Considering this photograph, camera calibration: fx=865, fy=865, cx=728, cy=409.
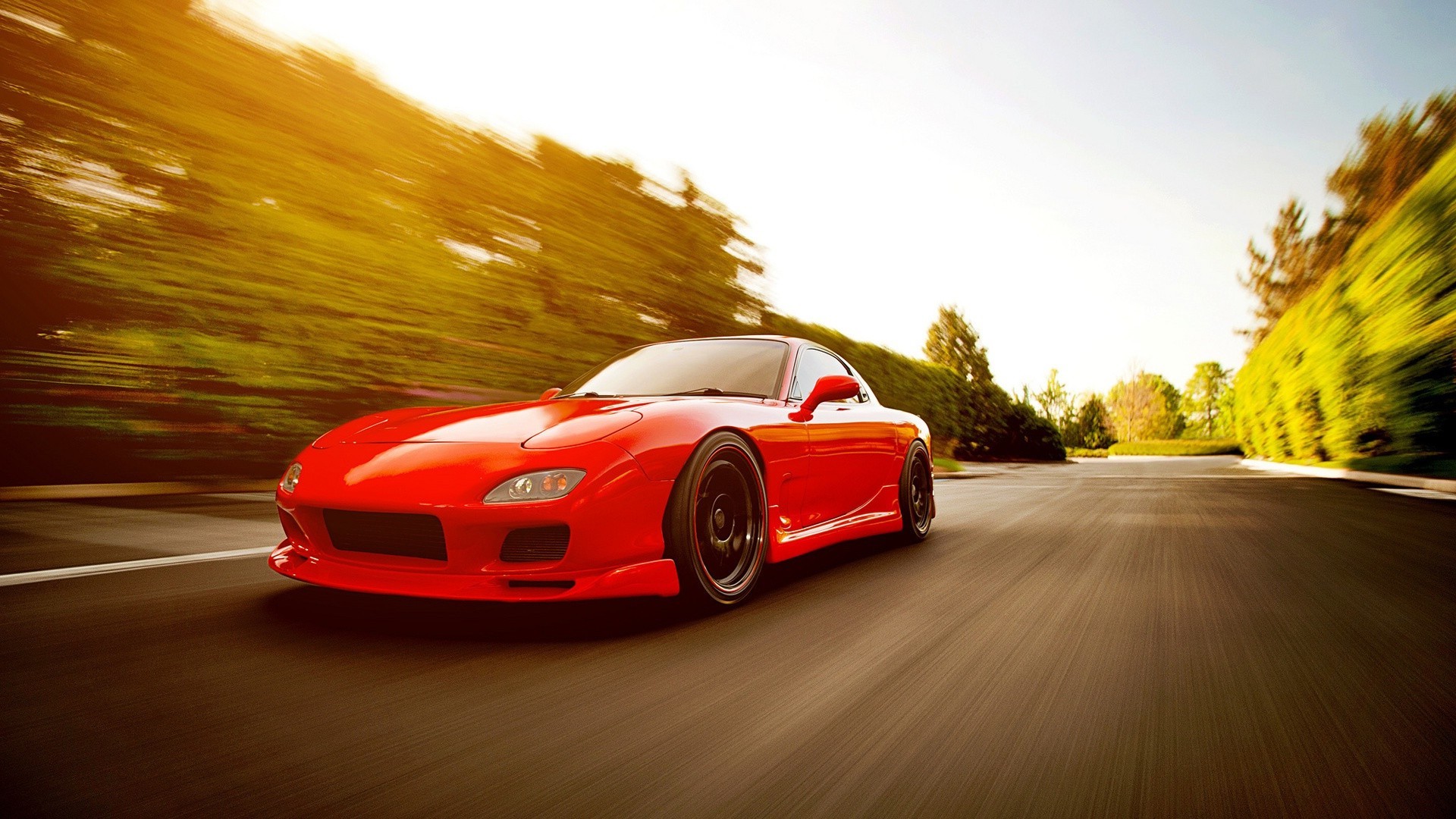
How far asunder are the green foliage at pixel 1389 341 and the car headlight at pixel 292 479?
14386 millimetres

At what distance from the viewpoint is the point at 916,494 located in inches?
247

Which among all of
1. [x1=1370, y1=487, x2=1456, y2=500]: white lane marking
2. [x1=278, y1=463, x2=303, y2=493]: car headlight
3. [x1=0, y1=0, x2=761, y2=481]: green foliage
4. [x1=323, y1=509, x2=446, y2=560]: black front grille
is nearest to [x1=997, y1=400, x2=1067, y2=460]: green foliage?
[x1=1370, y1=487, x2=1456, y2=500]: white lane marking

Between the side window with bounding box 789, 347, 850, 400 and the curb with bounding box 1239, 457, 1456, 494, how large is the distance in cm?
1129

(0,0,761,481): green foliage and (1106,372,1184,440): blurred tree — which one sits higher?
(1106,372,1184,440): blurred tree

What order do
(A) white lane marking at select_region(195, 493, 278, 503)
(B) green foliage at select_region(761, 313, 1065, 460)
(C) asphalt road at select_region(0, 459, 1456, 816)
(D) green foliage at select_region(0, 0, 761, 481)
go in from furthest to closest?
(B) green foliage at select_region(761, 313, 1065, 460) → (A) white lane marking at select_region(195, 493, 278, 503) → (D) green foliage at select_region(0, 0, 761, 481) → (C) asphalt road at select_region(0, 459, 1456, 816)

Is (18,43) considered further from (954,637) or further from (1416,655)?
(1416,655)

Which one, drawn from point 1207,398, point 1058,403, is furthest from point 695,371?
point 1207,398

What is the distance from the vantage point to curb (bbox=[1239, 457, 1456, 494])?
1245 cm

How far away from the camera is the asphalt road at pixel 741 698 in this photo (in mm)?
1823

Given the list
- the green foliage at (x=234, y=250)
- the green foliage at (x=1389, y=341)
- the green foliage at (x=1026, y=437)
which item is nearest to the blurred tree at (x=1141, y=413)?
the green foliage at (x=1026, y=437)

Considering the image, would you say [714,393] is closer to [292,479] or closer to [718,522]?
[718,522]

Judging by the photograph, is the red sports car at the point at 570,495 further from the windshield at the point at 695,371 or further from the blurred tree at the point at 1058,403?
the blurred tree at the point at 1058,403

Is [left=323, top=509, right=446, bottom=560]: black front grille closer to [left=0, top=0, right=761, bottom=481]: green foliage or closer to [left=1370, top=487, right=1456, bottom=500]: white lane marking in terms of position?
[left=0, top=0, right=761, bottom=481]: green foliage

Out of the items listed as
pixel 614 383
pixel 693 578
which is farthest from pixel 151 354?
pixel 693 578
